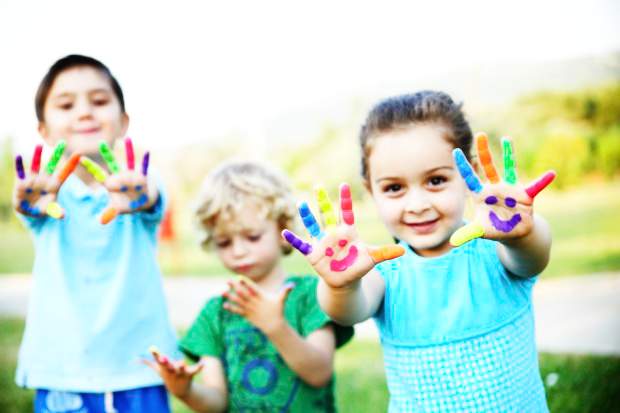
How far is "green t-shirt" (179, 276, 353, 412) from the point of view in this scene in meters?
2.27

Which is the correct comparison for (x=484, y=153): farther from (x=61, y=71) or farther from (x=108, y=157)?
(x=61, y=71)

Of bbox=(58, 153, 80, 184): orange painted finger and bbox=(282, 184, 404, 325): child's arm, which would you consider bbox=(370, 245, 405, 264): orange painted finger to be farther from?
bbox=(58, 153, 80, 184): orange painted finger

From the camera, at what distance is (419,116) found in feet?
6.06

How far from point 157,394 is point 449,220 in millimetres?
1329

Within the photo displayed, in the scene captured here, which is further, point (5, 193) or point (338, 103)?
point (5, 193)

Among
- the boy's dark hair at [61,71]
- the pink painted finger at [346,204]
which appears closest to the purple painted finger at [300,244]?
the pink painted finger at [346,204]

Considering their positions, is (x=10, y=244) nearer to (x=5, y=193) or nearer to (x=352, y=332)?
(x=5, y=193)

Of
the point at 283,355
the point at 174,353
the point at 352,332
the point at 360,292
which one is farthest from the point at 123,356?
the point at 360,292

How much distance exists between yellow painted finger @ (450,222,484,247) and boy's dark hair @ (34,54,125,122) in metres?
1.59

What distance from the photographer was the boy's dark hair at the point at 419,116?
1853mm

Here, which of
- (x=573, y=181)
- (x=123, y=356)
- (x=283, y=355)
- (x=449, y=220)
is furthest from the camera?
(x=573, y=181)

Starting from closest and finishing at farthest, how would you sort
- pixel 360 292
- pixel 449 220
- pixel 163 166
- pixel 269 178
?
pixel 360 292 → pixel 449 220 → pixel 269 178 → pixel 163 166

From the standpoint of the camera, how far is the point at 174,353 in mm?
2424

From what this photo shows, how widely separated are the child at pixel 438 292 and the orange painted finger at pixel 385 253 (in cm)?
13
